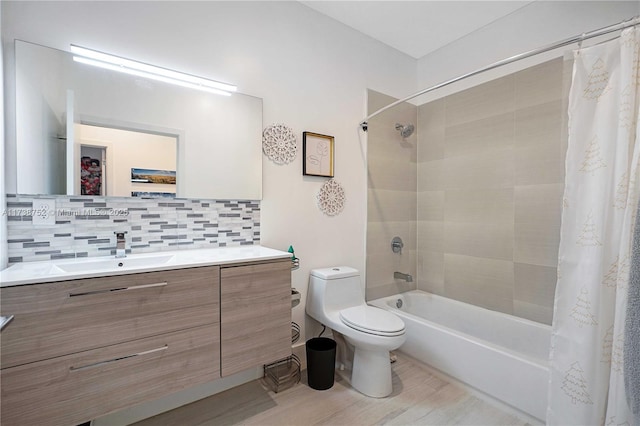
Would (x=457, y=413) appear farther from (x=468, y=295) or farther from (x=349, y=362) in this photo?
(x=468, y=295)

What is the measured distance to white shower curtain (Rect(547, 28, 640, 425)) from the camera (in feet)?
3.80

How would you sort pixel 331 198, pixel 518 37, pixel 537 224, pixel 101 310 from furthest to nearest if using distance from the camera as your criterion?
pixel 331 198
pixel 518 37
pixel 537 224
pixel 101 310

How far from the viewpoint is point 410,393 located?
1861 mm

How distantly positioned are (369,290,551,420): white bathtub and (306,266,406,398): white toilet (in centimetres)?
41

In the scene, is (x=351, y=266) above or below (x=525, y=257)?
below

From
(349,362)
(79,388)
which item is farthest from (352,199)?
(79,388)

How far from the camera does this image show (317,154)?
223cm

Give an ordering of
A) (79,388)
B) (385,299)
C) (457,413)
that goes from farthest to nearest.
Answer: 1. (385,299)
2. (457,413)
3. (79,388)

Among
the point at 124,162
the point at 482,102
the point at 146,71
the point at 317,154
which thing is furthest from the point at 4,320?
the point at 482,102

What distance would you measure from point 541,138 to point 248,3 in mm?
2181

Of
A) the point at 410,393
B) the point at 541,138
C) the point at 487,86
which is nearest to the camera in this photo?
the point at 410,393

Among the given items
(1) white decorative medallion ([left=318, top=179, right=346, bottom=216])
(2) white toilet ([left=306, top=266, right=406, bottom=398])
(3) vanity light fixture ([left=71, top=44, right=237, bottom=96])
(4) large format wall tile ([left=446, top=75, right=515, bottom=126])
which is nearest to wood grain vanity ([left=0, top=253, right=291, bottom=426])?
(2) white toilet ([left=306, top=266, right=406, bottom=398])

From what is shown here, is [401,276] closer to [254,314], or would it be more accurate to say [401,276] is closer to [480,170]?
[480,170]

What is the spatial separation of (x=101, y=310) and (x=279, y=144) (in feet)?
4.50
